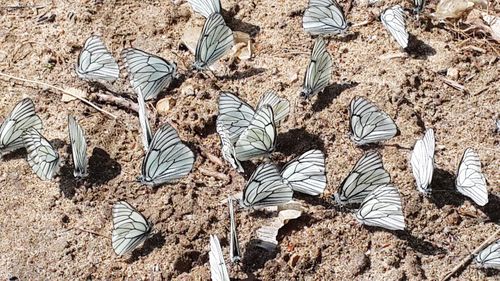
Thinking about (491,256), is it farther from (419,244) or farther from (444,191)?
(444,191)

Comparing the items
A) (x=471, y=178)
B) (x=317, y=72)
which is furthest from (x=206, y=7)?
(x=471, y=178)

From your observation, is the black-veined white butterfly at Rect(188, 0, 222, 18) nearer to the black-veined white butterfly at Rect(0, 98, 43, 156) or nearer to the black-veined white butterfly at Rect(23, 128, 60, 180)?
the black-veined white butterfly at Rect(0, 98, 43, 156)

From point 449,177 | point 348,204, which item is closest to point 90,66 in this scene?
point 348,204

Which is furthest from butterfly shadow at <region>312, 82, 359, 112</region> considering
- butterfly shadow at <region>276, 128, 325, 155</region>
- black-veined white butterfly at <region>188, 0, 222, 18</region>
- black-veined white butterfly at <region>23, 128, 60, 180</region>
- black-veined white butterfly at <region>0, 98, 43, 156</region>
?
black-veined white butterfly at <region>0, 98, 43, 156</region>

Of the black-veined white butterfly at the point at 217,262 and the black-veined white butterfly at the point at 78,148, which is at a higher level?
the black-veined white butterfly at the point at 78,148

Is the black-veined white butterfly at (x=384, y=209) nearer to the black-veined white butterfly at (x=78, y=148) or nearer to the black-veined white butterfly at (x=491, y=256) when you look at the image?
the black-veined white butterfly at (x=491, y=256)

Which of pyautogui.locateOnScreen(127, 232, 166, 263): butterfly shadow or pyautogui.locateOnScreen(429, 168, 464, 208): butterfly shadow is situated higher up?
pyautogui.locateOnScreen(127, 232, 166, 263): butterfly shadow

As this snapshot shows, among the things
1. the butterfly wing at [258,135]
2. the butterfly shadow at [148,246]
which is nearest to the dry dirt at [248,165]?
the butterfly shadow at [148,246]
